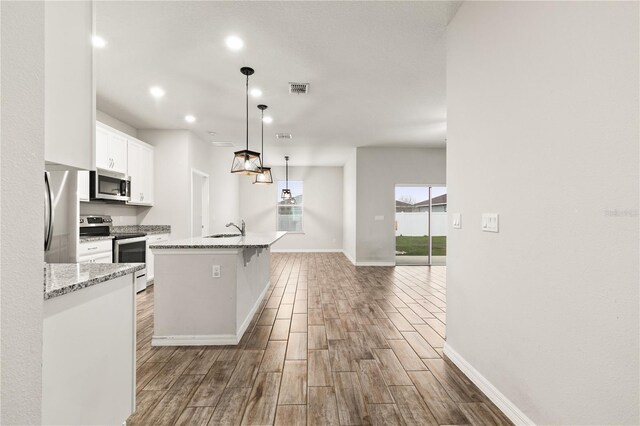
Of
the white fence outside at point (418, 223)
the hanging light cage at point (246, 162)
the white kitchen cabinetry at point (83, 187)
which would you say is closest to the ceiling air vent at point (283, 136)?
the hanging light cage at point (246, 162)

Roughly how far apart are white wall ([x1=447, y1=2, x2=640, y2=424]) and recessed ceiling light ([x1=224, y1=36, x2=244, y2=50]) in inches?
76.1

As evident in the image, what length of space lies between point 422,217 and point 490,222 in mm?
5601

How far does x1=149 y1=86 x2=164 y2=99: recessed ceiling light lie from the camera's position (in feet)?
12.5

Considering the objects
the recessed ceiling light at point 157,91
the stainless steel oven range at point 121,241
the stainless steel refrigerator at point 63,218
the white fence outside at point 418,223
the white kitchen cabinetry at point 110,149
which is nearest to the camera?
the stainless steel refrigerator at point 63,218

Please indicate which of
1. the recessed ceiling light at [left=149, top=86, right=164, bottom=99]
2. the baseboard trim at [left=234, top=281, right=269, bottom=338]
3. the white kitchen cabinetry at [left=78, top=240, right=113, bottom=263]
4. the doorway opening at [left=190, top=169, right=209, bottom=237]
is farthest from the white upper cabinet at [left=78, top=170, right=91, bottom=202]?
the baseboard trim at [left=234, top=281, right=269, bottom=338]

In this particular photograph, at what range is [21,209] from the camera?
0.76 meters

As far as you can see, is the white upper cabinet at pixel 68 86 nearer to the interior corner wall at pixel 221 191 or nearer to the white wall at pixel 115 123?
the white wall at pixel 115 123

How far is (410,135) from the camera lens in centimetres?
602

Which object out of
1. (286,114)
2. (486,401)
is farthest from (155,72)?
(486,401)

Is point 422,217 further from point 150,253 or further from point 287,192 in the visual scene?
point 150,253

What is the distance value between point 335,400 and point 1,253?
1.86 meters

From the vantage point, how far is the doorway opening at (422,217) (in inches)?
286

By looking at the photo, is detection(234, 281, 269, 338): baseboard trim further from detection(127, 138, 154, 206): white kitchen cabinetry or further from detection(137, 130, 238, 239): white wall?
detection(127, 138, 154, 206): white kitchen cabinetry

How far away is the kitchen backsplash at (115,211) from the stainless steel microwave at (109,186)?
0.40 metres
